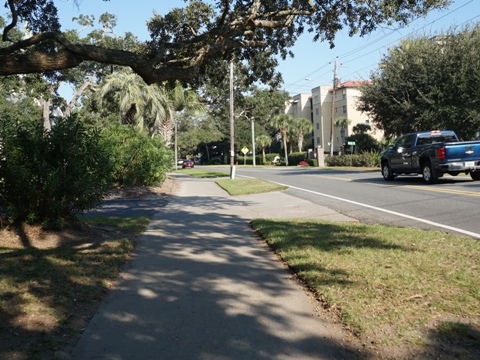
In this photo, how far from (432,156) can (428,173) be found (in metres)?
0.90

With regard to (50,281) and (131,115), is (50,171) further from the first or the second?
(131,115)

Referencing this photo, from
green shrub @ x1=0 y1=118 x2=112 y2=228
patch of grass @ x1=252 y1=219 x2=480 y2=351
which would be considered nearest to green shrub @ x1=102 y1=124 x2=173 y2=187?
green shrub @ x1=0 y1=118 x2=112 y2=228

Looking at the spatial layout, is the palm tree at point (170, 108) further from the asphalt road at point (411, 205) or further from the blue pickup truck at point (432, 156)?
the asphalt road at point (411, 205)

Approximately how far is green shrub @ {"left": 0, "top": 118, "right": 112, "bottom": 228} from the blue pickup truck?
42.9ft

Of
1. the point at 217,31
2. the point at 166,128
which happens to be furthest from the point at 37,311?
the point at 166,128

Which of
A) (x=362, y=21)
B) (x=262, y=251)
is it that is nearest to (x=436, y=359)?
(x=262, y=251)

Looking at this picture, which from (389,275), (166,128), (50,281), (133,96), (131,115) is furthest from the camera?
(166,128)

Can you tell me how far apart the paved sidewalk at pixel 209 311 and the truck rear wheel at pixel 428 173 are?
11808 mm

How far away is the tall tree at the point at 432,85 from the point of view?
25938 mm

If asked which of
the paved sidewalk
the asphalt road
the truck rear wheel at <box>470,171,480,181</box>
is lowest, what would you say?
the paved sidewalk

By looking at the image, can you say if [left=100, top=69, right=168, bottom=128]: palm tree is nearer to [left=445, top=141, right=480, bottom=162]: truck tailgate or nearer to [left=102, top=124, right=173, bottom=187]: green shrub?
[left=102, top=124, right=173, bottom=187]: green shrub

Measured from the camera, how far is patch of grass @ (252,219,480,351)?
4168 mm

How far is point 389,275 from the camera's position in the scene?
17.9ft

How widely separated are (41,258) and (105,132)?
1185 cm
